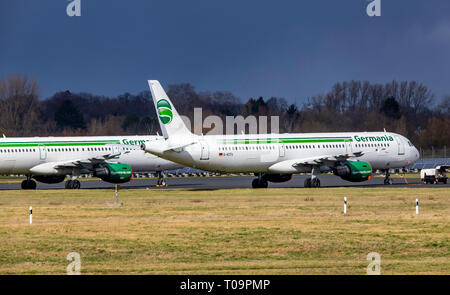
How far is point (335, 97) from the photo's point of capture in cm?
14512

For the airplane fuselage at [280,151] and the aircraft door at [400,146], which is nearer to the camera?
the airplane fuselage at [280,151]

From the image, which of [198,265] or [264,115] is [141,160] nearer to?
[198,265]

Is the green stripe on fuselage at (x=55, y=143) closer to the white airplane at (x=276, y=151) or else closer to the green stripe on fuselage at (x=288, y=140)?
the white airplane at (x=276, y=151)

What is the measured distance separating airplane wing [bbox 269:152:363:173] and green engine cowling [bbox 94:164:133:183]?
1086cm

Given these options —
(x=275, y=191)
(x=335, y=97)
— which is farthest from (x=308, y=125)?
(x=275, y=191)

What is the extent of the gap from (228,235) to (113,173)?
3146 cm

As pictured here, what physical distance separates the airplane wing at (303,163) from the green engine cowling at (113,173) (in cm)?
1086

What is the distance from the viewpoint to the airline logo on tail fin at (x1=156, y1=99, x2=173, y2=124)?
181 feet

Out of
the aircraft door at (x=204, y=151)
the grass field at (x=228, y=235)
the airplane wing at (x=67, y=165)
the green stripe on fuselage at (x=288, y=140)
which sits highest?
the green stripe on fuselage at (x=288, y=140)

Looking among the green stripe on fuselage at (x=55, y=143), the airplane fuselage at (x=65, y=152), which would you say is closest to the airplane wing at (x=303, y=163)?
the airplane fuselage at (x=65, y=152)

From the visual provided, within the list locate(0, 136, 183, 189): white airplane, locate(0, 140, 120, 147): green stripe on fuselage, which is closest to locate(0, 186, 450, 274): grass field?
locate(0, 136, 183, 189): white airplane

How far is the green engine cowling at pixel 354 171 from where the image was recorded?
58.0 metres

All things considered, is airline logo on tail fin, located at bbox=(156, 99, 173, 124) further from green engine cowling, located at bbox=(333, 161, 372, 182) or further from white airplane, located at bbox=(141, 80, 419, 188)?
A: green engine cowling, located at bbox=(333, 161, 372, 182)

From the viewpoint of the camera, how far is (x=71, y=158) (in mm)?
63375
